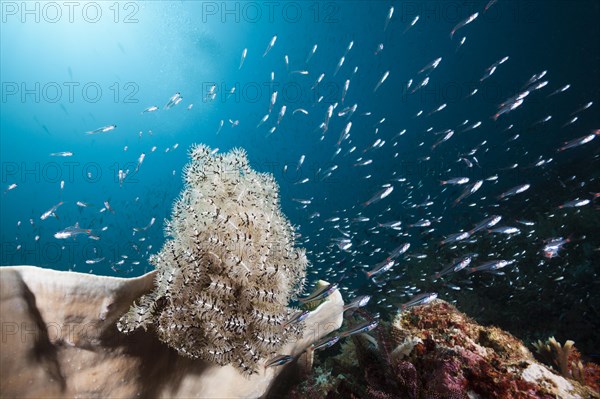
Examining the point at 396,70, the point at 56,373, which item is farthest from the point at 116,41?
the point at 56,373

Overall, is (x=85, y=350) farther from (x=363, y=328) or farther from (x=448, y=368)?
(x=448, y=368)

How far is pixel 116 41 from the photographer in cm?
6369

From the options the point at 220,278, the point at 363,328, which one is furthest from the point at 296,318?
the point at 363,328

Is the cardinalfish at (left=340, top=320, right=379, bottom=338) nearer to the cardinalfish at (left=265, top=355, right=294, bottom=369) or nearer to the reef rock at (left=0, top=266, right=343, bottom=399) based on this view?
the cardinalfish at (left=265, top=355, right=294, bottom=369)

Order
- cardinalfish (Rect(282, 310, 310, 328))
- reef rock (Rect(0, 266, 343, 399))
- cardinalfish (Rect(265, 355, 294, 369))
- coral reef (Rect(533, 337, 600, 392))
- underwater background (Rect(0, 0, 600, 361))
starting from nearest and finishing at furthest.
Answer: reef rock (Rect(0, 266, 343, 399)) → cardinalfish (Rect(282, 310, 310, 328)) → cardinalfish (Rect(265, 355, 294, 369)) → coral reef (Rect(533, 337, 600, 392)) → underwater background (Rect(0, 0, 600, 361))

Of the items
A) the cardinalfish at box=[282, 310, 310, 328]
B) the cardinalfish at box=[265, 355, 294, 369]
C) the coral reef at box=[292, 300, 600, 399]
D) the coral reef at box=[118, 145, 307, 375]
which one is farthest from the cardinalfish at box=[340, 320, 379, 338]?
the coral reef at box=[118, 145, 307, 375]

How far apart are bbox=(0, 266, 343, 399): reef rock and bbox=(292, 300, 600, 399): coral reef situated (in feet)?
3.97

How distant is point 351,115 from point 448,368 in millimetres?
24608

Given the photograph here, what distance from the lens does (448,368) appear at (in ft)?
9.44

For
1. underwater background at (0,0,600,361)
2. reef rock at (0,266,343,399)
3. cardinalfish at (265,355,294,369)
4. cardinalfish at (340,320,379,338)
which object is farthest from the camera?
underwater background at (0,0,600,361)

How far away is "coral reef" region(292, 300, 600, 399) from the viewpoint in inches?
109

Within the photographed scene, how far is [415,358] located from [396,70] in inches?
2536

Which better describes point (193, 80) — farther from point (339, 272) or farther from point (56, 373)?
point (56, 373)

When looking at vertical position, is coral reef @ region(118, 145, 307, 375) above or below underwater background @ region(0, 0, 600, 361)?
below
